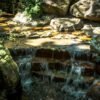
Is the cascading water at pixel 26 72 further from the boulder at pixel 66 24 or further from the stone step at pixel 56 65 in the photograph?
the boulder at pixel 66 24

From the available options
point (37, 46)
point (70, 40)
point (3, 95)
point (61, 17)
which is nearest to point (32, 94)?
point (3, 95)

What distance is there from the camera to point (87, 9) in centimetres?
1184

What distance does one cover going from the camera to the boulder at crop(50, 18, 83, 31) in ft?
35.7

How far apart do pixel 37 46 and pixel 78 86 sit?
188cm

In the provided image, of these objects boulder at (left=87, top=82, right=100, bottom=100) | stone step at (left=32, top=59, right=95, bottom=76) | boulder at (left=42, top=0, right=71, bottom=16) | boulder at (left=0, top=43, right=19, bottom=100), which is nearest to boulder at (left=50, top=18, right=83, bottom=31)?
boulder at (left=42, top=0, right=71, bottom=16)

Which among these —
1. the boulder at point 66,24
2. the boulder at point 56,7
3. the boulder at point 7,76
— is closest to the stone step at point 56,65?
the boulder at point 7,76

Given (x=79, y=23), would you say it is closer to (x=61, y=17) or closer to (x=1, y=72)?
(x=61, y=17)

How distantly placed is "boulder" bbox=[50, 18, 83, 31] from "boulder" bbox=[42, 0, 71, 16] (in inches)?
29.8

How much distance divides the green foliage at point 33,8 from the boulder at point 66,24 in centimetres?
96

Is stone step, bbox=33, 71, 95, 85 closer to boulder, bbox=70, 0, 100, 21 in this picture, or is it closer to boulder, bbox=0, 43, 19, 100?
boulder, bbox=0, 43, 19, 100

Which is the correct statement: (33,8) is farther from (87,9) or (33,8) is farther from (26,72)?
(26,72)

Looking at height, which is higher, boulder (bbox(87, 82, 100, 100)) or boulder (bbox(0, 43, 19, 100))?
boulder (bbox(0, 43, 19, 100))

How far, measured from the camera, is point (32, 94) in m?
7.61

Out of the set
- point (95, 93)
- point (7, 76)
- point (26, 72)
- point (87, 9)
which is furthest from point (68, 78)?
point (87, 9)
